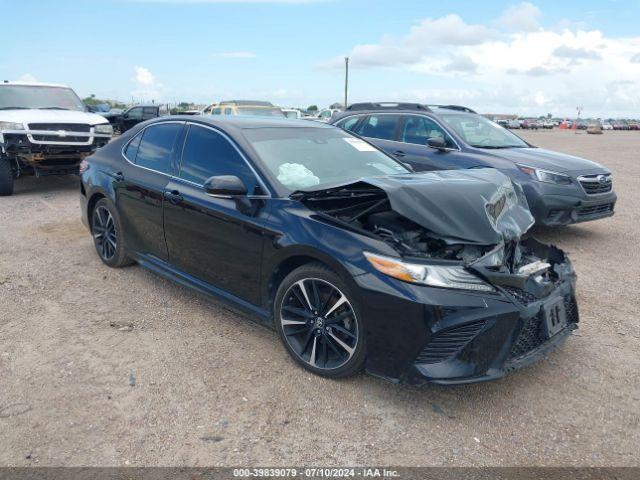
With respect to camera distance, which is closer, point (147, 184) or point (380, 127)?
point (147, 184)

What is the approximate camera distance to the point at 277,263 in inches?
138

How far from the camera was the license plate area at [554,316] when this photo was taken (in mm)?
3201

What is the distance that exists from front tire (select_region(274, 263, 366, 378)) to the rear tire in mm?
7689

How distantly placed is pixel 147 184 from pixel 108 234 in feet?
3.72

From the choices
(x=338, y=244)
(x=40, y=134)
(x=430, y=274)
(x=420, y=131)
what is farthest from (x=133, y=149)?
(x=40, y=134)

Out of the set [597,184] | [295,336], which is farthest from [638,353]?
[597,184]

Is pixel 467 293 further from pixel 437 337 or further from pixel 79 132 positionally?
pixel 79 132

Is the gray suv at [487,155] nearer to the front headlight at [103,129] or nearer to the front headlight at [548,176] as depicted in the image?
the front headlight at [548,176]

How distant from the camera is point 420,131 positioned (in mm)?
7691

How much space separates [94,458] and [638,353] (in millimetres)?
3611

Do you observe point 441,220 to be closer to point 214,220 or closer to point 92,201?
point 214,220

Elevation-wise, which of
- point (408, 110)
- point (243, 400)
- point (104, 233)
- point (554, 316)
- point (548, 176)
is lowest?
point (243, 400)

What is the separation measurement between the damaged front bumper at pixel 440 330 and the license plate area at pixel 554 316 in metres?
0.19

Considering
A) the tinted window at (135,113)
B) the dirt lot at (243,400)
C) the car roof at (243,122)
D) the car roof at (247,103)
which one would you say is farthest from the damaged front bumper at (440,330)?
the tinted window at (135,113)
